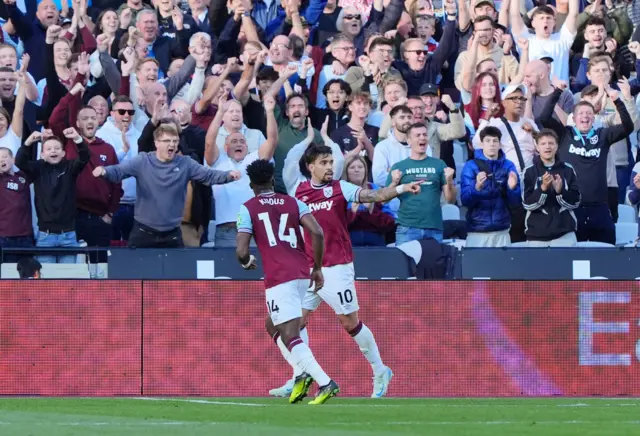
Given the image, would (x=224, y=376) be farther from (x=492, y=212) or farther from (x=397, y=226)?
(x=492, y=212)

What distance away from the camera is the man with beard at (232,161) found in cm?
1545

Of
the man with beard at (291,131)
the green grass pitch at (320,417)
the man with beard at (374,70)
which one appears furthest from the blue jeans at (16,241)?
the man with beard at (374,70)

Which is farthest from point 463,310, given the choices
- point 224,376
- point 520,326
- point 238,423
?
point 238,423

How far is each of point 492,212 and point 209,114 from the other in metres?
3.90

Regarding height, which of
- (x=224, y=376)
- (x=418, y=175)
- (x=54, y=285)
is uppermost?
(x=418, y=175)

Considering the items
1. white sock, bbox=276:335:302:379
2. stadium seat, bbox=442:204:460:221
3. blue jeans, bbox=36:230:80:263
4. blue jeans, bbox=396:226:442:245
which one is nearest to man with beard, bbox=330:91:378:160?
stadium seat, bbox=442:204:460:221

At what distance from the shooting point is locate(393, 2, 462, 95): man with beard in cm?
1833

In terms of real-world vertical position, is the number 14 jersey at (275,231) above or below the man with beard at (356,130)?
below

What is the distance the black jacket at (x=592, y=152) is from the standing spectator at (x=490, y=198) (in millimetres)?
1063

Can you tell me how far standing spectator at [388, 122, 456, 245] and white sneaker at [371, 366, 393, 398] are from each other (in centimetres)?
202

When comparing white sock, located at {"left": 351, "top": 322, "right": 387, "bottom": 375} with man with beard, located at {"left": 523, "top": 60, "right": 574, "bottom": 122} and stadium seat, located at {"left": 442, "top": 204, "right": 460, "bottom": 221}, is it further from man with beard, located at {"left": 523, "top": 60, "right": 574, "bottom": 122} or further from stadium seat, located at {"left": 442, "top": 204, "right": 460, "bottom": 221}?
man with beard, located at {"left": 523, "top": 60, "right": 574, "bottom": 122}

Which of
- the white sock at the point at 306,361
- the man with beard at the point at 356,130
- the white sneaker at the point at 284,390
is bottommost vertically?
the white sneaker at the point at 284,390

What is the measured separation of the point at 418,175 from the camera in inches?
587

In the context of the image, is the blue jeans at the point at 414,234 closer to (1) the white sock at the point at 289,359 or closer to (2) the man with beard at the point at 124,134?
(1) the white sock at the point at 289,359
